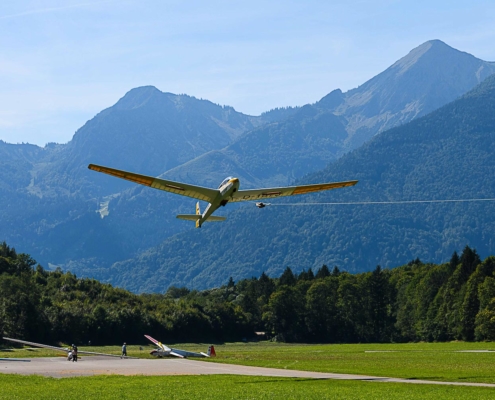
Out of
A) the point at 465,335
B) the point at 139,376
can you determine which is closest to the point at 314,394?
the point at 139,376

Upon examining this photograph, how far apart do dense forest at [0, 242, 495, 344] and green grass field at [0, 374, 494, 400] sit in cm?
4674

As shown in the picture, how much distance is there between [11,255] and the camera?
129 metres

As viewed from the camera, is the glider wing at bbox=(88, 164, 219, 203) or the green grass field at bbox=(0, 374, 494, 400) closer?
the green grass field at bbox=(0, 374, 494, 400)

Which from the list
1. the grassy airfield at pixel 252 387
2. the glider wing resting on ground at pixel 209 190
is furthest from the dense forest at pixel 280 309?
the grassy airfield at pixel 252 387

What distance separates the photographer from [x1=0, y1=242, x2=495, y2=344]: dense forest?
99.1 metres

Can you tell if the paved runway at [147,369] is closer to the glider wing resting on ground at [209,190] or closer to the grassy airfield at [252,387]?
the grassy airfield at [252,387]

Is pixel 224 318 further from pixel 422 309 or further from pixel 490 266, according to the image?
pixel 490 266

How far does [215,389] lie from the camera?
3828 centimetres

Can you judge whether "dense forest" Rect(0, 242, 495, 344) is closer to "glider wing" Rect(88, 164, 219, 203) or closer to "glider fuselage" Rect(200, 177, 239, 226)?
"glider wing" Rect(88, 164, 219, 203)

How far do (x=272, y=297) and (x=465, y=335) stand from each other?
44.4m

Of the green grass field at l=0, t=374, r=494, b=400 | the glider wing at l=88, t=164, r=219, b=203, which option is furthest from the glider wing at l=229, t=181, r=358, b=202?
the green grass field at l=0, t=374, r=494, b=400

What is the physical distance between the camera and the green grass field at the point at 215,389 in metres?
35.2

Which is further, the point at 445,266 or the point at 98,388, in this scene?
the point at 445,266

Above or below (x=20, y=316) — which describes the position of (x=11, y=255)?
above
